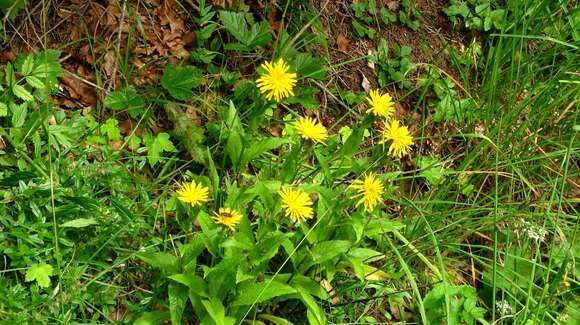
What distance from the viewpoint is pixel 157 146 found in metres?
2.61

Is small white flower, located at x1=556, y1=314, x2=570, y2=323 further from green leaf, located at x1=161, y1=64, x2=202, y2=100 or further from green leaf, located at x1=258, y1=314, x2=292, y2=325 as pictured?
green leaf, located at x1=161, y1=64, x2=202, y2=100

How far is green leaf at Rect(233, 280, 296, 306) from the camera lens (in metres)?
2.07

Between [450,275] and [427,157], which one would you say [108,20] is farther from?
[450,275]

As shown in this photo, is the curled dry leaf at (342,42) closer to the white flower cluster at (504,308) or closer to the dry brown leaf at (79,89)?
the dry brown leaf at (79,89)

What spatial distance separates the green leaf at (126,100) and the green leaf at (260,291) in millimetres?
887

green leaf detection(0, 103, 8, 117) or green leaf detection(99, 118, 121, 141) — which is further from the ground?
green leaf detection(0, 103, 8, 117)

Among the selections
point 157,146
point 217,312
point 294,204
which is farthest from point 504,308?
point 157,146

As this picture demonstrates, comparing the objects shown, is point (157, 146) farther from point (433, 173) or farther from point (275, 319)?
point (433, 173)

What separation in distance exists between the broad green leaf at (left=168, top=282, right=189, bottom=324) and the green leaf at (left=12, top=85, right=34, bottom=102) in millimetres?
837

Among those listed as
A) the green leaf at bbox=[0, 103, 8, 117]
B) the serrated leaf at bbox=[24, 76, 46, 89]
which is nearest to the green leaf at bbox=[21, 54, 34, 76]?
the serrated leaf at bbox=[24, 76, 46, 89]

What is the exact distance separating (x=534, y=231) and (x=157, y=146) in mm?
1392

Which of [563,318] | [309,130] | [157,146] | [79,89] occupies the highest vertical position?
[309,130]

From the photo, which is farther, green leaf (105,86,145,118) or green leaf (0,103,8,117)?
green leaf (105,86,145,118)

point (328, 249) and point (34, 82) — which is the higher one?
point (34, 82)
